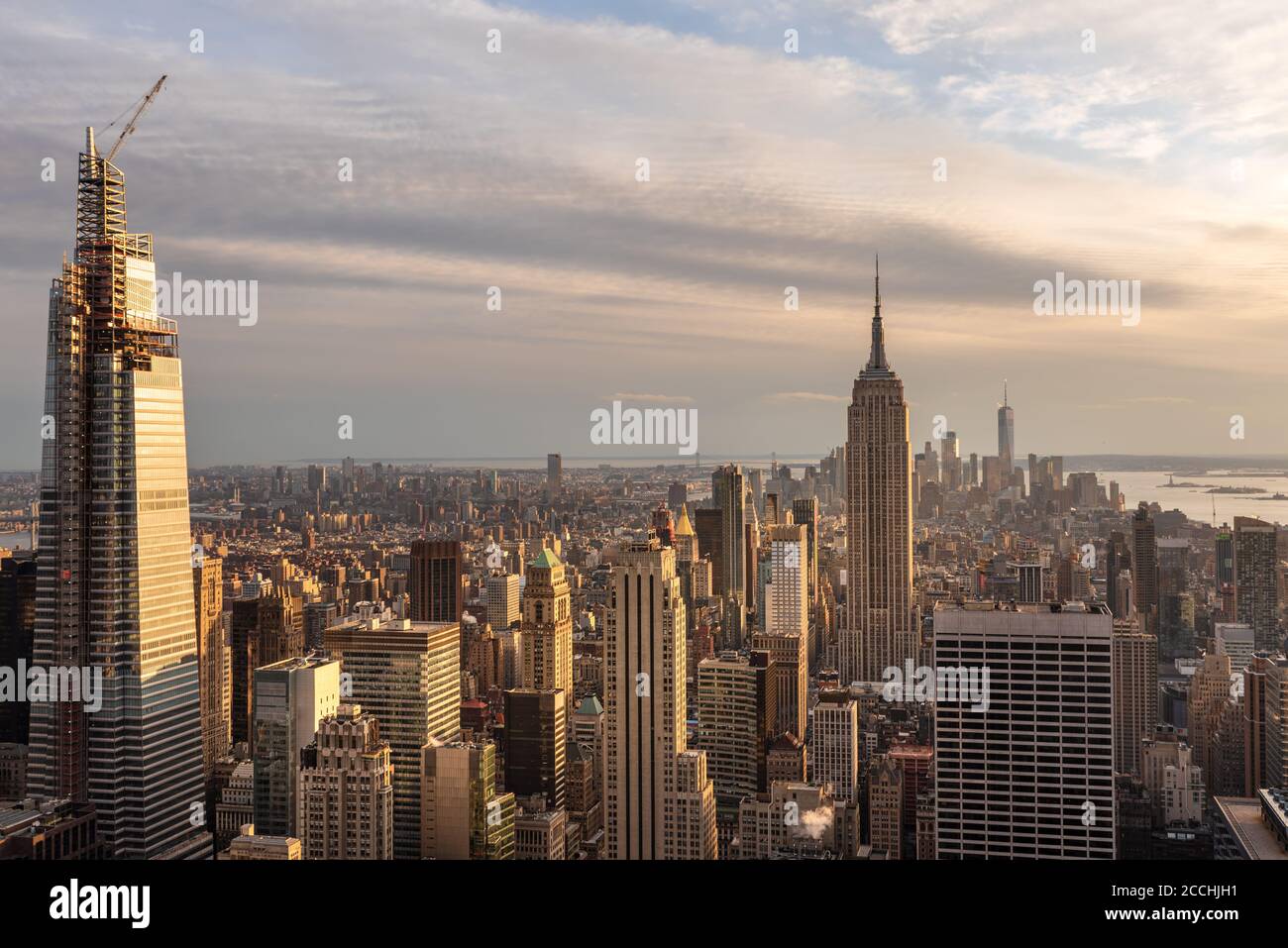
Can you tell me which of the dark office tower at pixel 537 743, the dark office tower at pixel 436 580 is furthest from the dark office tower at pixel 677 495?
the dark office tower at pixel 537 743

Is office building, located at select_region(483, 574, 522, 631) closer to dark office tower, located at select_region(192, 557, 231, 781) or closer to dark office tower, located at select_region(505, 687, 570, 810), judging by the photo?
dark office tower, located at select_region(505, 687, 570, 810)

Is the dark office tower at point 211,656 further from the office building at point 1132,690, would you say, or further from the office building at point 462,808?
the office building at point 1132,690

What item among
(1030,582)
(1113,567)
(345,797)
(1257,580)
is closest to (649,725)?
(345,797)

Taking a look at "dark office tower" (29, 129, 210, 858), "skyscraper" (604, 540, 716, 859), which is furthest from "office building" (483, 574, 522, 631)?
"dark office tower" (29, 129, 210, 858)

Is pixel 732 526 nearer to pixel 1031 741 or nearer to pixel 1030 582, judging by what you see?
pixel 1030 582

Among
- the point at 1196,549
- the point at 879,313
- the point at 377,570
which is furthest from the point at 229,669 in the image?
the point at 1196,549
